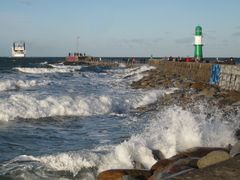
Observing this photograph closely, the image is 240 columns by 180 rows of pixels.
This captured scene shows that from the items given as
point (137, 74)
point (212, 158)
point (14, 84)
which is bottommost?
point (14, 84)

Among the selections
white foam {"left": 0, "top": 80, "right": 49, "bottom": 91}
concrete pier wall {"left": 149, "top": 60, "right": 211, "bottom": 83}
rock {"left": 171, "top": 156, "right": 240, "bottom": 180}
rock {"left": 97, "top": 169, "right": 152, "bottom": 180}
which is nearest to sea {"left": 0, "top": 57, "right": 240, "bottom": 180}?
rock {"left": 97, "top": 169, "right": 152, "bottom": 180}

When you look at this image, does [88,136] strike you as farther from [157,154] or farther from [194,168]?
[194,168]

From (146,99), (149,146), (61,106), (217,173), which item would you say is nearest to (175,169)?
(217,173)

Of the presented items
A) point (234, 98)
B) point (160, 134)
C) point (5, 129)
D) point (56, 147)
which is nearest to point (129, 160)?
point (160, 134)

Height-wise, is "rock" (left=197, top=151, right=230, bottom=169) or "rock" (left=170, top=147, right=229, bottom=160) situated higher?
"rock" (left=197, top=151, right=230, bottom=169)

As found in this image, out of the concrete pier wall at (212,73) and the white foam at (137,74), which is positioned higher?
the concrete pier wall at (212,73)

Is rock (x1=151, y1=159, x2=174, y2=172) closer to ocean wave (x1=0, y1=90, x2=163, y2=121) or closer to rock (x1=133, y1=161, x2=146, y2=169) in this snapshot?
rock (x1=133, y1=161, x2=146, y2=169)

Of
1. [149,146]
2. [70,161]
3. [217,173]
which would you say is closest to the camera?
[217,173]

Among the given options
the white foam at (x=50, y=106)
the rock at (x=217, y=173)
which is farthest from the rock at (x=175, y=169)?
the white foam at (x=50, y=106)

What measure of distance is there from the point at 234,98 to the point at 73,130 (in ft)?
22.6

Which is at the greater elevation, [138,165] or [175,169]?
[175,169]

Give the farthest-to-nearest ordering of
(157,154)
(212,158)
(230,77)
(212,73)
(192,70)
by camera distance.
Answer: (192,70)
(212,73)
(230,77)
(157,154)
(212,158)

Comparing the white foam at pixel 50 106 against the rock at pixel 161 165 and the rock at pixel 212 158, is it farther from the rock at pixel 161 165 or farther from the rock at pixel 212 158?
the rock at pixel 212 158

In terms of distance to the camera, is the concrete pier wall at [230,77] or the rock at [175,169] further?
the concrete pier wall at [230,77]
